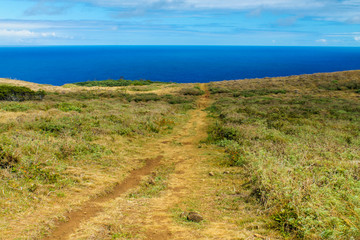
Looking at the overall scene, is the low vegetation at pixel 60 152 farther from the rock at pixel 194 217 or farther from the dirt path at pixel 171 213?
the rock at pixel 194 217

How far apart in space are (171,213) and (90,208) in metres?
2.05

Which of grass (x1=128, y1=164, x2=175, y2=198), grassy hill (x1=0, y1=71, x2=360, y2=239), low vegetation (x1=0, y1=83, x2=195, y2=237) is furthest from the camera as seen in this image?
grass (x1=128, y1=164, x2=175, y2=198)

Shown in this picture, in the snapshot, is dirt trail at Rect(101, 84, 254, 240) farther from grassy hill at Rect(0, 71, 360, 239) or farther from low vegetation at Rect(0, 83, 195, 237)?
low vegetation at Rect(0, 83, 195, 237)

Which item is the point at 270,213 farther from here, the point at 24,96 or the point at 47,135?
the point at 24,96

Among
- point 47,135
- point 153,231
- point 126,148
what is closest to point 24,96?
point 47,135

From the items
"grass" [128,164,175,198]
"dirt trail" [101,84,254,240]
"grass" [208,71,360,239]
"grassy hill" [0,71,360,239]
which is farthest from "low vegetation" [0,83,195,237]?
"grass" [208,71,360,239]

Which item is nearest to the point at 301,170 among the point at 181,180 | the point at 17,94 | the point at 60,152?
the point at 181,180

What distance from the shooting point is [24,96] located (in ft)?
87.5

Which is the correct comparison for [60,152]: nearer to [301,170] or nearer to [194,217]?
[194,217]

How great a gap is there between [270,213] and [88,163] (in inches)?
255

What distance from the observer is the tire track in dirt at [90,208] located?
5.44 meters

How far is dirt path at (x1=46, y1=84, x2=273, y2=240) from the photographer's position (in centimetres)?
536

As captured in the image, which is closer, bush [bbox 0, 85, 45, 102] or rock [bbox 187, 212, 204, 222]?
rock [bbox 187, 212, 204, 222]

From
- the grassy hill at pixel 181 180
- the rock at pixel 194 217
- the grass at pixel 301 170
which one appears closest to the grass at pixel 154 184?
the grassy hill at pixel 181 180
